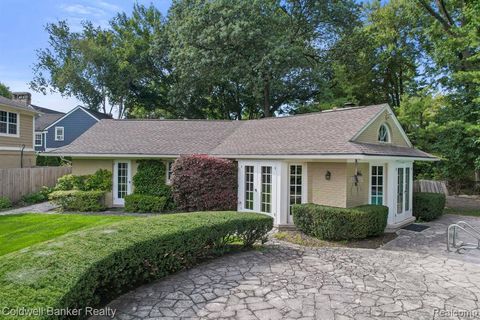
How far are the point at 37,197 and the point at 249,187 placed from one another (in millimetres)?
11781

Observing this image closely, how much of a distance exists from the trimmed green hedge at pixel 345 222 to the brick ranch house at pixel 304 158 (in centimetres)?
108

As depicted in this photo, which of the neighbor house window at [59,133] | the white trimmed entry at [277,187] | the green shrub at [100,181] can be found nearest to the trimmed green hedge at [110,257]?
the white trimmed entry at [277,187]

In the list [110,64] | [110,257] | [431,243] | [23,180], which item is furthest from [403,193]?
[110,64]

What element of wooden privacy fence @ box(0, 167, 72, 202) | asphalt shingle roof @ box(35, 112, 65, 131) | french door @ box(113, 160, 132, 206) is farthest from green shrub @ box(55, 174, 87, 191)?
asphalt shingle roof @ box(35, 112, 65, 131)

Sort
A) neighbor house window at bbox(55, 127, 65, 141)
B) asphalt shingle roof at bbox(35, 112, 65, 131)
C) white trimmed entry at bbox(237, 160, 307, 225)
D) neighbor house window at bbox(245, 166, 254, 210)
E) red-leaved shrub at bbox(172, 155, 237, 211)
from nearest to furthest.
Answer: white trimmed entry at bbox(237, 160, 307, 225) < neighbor house window at bbox(245, 166, 254, 210) < red-leaved shrub at bbox(172, 155, 237, 211) < neighbor house window at bbox(55, 127, 65, 141) < asphalt shingle roof at bbox(35, 112, 65, 131)

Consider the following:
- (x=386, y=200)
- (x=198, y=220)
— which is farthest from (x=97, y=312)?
(x=386, y=200)

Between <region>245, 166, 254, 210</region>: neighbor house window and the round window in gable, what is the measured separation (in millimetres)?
5364

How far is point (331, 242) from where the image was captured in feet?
31.4

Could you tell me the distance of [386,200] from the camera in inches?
449

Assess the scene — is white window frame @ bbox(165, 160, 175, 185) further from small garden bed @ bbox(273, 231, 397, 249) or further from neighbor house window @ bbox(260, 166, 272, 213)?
small garden bed @ bbox(273, 231, 397, 249)

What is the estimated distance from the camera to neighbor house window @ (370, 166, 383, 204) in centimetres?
1146

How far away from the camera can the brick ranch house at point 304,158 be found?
10766 millimetres

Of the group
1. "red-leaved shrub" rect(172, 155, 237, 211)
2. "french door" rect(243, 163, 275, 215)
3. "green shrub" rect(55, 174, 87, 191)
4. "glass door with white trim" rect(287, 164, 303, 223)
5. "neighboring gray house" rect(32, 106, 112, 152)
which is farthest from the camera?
"neighboring gray house" rect(32, 106, 112, 152)

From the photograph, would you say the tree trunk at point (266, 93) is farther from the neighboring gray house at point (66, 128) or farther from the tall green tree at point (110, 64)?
the neighboring gray house at point (66, 128)
